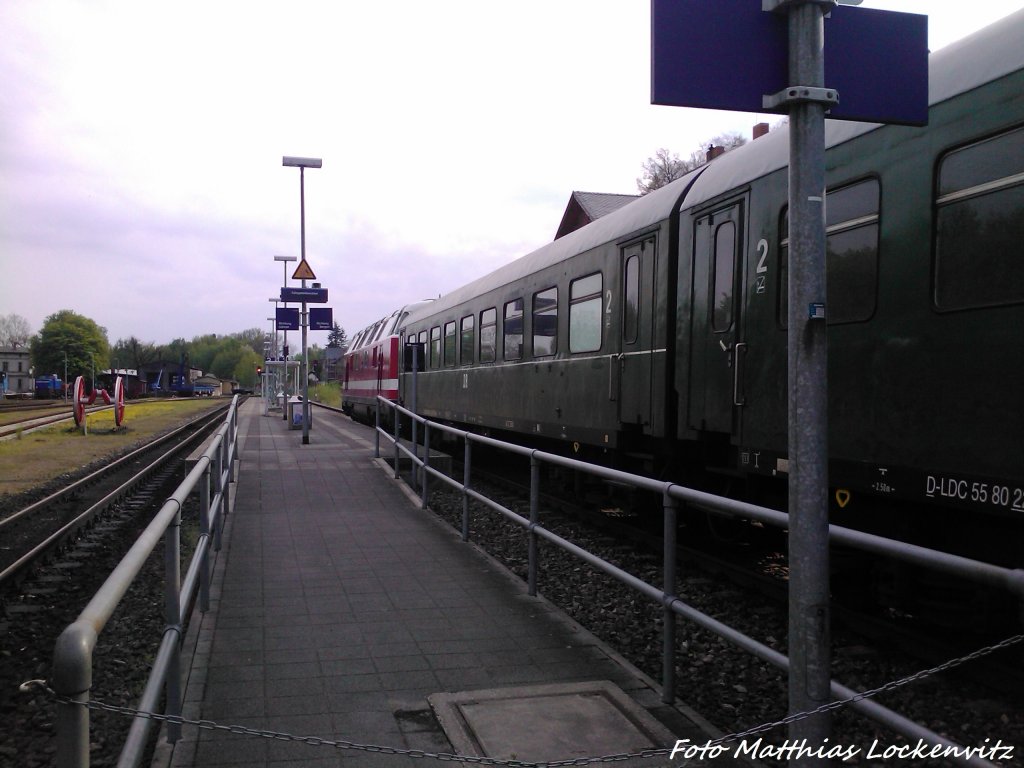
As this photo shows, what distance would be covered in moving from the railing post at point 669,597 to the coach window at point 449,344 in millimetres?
13406

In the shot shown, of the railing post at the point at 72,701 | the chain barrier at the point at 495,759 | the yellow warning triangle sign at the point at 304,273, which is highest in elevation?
the yellow warning triangle sign at the point at 304,273

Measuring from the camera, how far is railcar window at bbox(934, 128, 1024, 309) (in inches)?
186

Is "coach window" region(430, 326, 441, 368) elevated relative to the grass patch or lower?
elevated

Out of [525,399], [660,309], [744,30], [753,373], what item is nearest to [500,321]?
[525,399]

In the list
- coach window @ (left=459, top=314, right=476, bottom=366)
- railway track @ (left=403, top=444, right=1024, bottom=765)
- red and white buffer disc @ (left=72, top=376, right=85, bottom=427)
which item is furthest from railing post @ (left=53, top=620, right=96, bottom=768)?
red and white buffer disc @ (left=72, top=376, right=85, bottom=427)

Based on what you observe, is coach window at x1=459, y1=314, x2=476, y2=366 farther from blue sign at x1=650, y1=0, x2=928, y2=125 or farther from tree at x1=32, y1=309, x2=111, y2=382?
tree at x1=32, y1=309, x2=111, y2=382

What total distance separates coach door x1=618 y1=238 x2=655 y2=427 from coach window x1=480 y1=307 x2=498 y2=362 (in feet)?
17.5

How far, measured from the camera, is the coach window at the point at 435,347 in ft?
63.7

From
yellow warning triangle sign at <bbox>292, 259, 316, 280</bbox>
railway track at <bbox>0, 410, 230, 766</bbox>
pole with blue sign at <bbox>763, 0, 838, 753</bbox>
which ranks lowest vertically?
railway track at <bbox>0, 410, 230, 766</bbox>

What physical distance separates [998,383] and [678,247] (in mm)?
4200

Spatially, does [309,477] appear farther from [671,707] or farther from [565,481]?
[671,707]

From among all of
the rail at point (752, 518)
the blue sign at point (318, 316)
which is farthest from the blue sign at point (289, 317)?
the rail at point (752, 518)

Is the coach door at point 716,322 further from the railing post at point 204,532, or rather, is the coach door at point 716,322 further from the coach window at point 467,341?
the coach window at point 467,341

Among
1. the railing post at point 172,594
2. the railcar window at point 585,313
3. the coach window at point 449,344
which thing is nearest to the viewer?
the railing post at point 172,594
